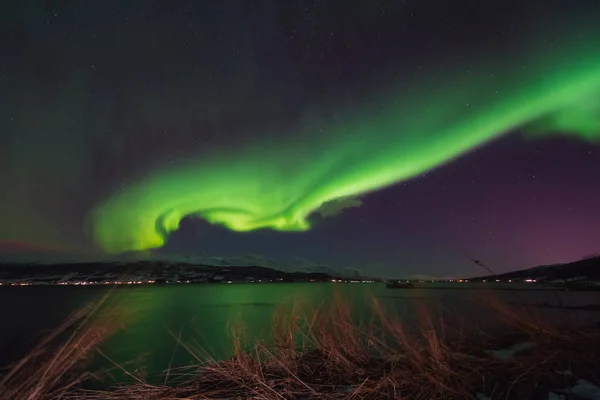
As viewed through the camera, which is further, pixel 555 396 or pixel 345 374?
pixel 345 374

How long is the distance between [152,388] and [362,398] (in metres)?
3.16

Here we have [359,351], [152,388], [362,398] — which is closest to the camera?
[362,398]

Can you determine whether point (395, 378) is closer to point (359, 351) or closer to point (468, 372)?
point (468, 372)

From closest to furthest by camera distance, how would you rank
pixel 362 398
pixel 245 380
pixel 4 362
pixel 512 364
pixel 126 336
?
pixel 362 398
pixel 245 380
pixel 512 364
pixel 4 362
pixel 126 336

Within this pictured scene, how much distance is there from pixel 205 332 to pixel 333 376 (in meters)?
36.1

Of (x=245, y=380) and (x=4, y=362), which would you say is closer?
(x=245, y=380)

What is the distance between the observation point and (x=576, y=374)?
6207 millimetres

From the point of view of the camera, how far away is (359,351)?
326 inches

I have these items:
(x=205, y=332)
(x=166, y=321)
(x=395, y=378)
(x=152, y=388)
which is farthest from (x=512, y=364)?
(x=166, y=321)

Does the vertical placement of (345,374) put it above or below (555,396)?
below

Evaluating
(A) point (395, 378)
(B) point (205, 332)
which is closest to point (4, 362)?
(B) point (205, 332)

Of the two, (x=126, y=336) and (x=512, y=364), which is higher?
(x=512, y=364)

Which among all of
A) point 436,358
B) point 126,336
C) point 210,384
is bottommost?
point 126,336

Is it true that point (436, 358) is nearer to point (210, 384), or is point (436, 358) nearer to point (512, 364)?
point (512, 364)
